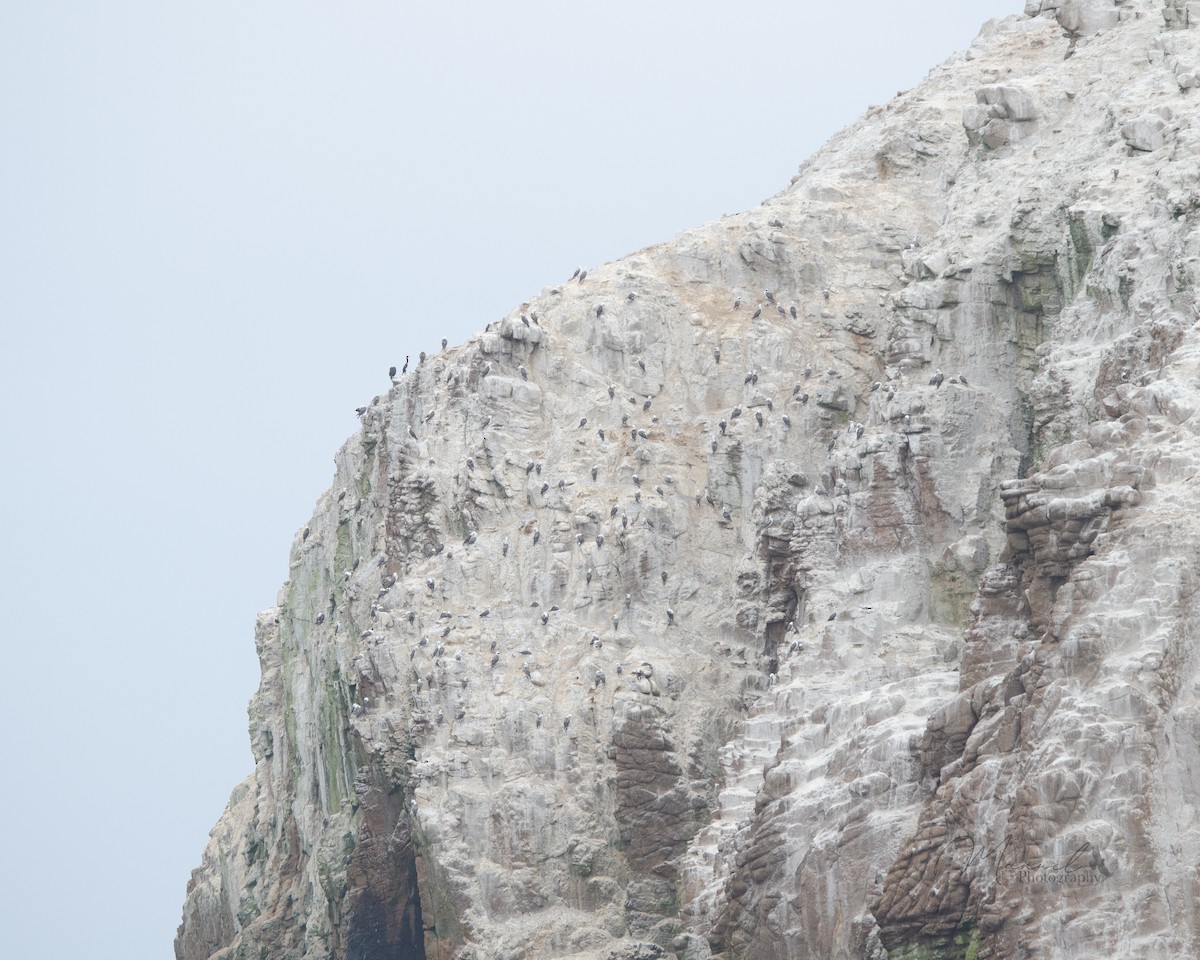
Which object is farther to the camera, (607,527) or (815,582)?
(607,527)

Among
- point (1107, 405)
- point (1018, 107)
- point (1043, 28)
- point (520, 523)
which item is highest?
point (1043, 28)

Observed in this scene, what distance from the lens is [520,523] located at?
94000 millimetres

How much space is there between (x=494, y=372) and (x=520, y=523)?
5897mm

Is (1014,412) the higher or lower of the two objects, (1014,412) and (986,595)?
the higher

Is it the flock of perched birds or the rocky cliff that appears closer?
the rocky cliff

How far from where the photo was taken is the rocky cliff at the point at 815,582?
6475cm

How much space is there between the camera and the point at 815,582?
8338 cm

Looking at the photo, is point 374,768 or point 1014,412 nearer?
point 1014,412

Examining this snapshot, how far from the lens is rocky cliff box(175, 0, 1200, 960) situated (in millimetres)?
64750

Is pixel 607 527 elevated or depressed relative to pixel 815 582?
elevated

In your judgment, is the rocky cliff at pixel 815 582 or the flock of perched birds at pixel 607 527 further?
the flock of perched birds at pixel 607 527

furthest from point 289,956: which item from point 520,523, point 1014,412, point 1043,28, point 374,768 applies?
point 1043,28

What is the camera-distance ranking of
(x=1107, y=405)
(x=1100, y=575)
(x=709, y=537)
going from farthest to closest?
(x=709, y=537) → (x=1107, y=405) → (x=1100, y=575)

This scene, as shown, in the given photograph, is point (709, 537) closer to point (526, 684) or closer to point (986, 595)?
point (526, 684)
